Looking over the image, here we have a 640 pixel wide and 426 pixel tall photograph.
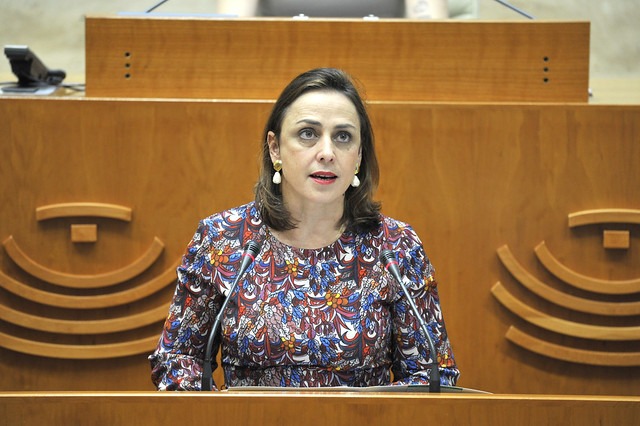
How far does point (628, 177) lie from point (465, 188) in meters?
0.41

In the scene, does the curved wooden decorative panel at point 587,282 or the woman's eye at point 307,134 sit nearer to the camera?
the woman's eye at point 307,134

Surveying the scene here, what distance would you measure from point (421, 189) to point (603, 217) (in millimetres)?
465

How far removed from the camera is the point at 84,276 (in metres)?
2.55

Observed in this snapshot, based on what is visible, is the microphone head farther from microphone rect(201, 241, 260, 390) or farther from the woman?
the woman

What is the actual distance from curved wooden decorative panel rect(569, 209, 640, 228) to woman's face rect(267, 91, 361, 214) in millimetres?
778

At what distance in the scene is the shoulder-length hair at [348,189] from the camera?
1.99 meters

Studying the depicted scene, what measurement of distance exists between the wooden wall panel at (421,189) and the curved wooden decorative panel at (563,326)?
0.08ft

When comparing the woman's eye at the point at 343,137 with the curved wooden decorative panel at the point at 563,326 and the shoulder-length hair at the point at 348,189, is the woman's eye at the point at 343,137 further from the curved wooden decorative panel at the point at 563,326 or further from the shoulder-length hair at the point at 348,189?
the curved wooden decorative panel at the point at 563,326

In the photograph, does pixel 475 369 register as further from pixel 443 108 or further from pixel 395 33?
pixel 395 33

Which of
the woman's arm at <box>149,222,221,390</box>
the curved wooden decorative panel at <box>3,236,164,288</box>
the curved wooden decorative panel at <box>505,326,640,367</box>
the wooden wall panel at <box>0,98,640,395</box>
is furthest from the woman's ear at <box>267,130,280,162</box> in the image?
the curved wooden decorative panel at <box>505,326,640,367</box>

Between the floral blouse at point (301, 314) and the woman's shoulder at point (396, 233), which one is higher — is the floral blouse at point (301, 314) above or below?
below

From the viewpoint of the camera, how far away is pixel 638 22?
469 centimetres

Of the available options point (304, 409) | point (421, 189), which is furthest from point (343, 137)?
point (304, 409)

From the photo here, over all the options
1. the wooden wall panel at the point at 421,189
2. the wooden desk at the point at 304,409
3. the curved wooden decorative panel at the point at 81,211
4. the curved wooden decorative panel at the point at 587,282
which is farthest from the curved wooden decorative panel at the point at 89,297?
the wooden desk at the point at 304,409
